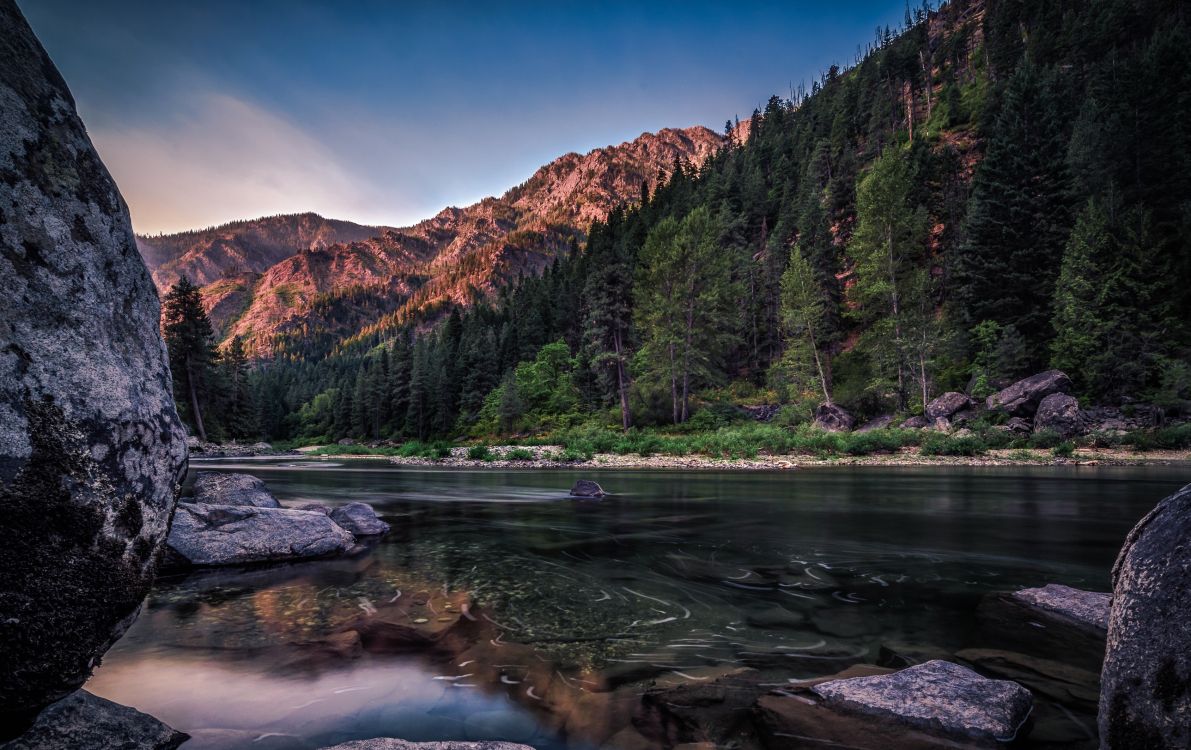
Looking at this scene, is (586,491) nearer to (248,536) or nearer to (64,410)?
(248,536)

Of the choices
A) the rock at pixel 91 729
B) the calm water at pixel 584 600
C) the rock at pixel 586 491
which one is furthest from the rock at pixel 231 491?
the rock at pixel 586 491

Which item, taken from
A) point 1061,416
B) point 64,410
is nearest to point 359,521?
point 64,410

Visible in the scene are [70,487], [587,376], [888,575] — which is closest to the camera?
[70,487]

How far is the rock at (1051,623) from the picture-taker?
13.5ft

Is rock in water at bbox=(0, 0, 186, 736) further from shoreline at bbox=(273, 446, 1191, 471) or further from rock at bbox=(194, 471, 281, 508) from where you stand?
shoreline at bbox=(273, 446, 1191, 471)

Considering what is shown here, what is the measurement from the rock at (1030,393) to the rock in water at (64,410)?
3411 cm

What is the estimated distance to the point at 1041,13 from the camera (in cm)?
6912

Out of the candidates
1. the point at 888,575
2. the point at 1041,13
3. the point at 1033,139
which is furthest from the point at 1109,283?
the point at 1041,13

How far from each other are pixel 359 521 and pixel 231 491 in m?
2.62

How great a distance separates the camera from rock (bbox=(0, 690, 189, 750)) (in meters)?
2.37

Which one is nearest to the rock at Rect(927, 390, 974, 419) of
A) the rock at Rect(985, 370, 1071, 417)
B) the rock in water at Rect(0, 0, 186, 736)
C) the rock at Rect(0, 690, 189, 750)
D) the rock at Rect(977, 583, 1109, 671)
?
the rock at Rect(985, 370, 1071, 417)

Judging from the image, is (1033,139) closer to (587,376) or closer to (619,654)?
A: (587,376)

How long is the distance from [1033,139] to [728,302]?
2529 centimetres

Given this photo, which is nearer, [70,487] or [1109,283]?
[70,487]
